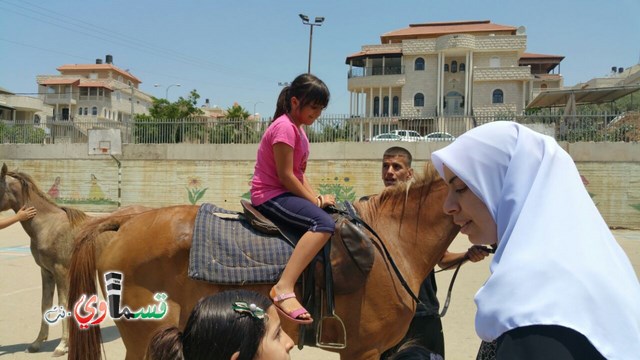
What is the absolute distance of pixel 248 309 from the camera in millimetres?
1493

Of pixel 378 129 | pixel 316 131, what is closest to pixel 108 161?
pixel 316 131

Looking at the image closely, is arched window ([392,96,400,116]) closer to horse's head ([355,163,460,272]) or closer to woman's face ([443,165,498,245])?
horse's head ([355,163,460,272])

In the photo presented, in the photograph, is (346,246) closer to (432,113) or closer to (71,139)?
(71,139)

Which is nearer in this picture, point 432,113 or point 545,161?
point 545,161

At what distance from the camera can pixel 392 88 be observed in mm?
52000

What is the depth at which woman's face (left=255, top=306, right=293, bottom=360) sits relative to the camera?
4.85 ft

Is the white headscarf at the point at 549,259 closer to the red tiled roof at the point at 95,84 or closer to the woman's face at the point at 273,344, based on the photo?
the woman's face at the point at 273,344

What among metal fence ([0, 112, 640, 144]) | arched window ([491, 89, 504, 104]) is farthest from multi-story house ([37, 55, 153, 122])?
metal fence ([0, 112, 640, 144])

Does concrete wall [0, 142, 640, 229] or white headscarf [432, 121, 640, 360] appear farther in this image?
concrete wall [0, 142, 640, 229]

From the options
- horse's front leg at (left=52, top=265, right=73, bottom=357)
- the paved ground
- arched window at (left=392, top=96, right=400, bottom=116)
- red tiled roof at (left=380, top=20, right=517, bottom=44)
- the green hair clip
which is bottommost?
the paved ground

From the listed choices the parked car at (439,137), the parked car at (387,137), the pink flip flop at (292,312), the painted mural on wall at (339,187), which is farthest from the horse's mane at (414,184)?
the parked car at (387,137)

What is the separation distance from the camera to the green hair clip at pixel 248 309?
1483 millimetres

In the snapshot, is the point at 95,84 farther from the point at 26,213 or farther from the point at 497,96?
the point at 26,213

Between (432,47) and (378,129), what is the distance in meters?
35.3
